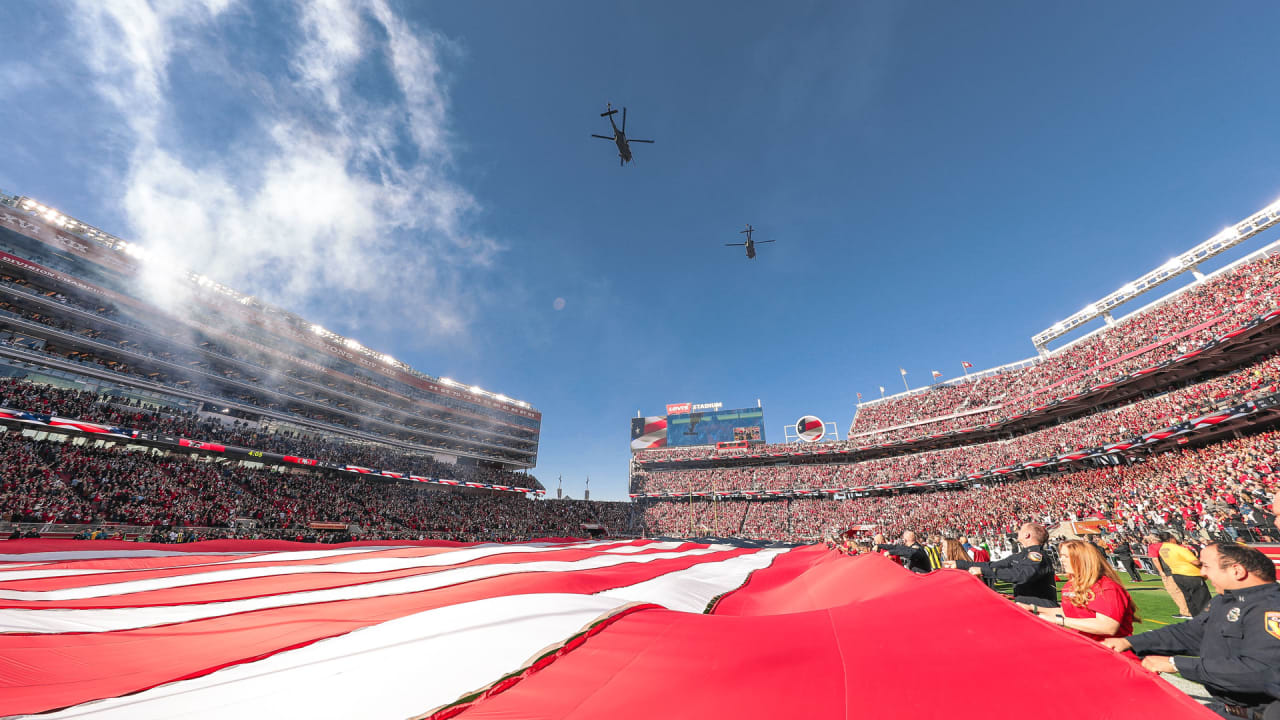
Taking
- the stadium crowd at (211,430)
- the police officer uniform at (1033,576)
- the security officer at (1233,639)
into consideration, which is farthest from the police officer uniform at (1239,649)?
Answer: the stadium crowd at (211,430)

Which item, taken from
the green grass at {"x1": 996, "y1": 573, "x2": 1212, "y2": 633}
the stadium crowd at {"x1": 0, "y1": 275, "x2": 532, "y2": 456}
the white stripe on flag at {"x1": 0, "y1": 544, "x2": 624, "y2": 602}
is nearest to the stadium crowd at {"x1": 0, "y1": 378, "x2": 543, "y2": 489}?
the stadium crowd at {"x1": 0, "y1": 275, "x2": 532, "y2": 456}

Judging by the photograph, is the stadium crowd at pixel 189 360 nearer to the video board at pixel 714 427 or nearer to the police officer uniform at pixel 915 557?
the video board at pixel 714 427

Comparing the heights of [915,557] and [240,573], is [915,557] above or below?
above

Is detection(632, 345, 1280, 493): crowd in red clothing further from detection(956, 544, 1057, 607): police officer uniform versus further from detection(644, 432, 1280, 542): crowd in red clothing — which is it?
detection(956, 544, 1057, 607): police officer uniform

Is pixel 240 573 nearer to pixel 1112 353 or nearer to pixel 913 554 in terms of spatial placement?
pixel 913 554

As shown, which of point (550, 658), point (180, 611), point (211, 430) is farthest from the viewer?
point (211, 430)

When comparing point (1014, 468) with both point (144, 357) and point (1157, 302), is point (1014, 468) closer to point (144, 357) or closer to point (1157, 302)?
point (1157, 302)

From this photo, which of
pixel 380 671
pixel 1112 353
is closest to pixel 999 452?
pixel 1112 353
